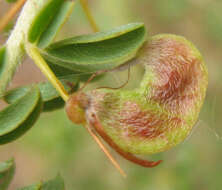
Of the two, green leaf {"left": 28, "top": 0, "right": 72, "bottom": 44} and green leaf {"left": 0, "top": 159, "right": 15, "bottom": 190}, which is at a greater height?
green leaf {"left": 28, "top": 0, "right": 72, "bottom": 44}

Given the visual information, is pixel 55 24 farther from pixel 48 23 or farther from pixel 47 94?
pixel 47 94

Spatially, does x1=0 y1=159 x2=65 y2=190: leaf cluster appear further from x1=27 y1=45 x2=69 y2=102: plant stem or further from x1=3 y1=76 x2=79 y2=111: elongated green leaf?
x1=27 y1=45 x2=69 y2=102: plant stem

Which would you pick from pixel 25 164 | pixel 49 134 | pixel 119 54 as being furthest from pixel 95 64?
pixel 25 164

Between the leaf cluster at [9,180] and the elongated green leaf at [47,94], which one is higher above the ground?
the elongated green leaf at [47,94]

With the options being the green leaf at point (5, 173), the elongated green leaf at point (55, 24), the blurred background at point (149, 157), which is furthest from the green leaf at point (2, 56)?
the blurred background at point (149, 157)

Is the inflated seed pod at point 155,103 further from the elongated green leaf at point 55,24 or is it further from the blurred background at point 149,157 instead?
the blurred background at point 149,157

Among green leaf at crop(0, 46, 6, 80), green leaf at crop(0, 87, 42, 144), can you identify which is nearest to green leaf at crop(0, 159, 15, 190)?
green leaf at crop(0, 87, 42, 144)

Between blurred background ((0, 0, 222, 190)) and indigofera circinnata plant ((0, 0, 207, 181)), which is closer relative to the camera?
indigofera circinnata plant ((0, 0, 207, 181))
